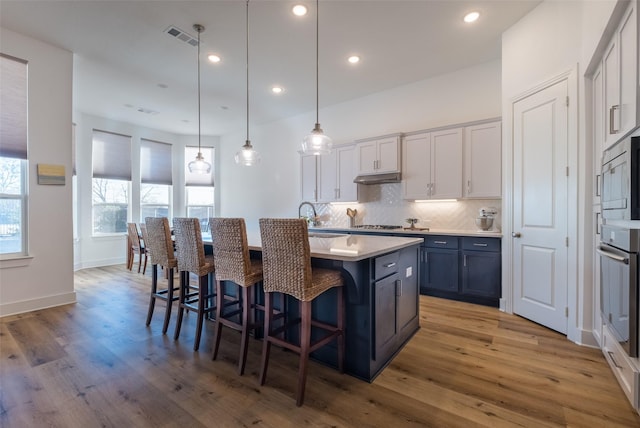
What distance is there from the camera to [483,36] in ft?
11.2

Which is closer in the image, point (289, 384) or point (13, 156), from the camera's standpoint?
point (289, 384)

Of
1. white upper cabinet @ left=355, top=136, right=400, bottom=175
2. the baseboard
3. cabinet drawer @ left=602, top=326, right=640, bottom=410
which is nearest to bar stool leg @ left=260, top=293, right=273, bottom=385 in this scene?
cabinet drawer @ left=602, top=326, right=640, bottom=410

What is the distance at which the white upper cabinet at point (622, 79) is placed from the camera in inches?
66.7

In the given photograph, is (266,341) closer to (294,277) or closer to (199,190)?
(294,277)

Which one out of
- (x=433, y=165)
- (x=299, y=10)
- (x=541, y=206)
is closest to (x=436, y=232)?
(x=433, y=165)

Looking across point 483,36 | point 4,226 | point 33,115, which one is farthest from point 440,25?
point 4,226

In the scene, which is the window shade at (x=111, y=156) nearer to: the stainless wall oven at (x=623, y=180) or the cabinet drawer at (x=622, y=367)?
the stainless wall oven at (x=623, y=180)

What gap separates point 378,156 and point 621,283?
10.9 feet

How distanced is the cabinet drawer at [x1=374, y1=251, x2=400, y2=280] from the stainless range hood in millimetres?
2378

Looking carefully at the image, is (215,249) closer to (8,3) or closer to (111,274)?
(8,3)

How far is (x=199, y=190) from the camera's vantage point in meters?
7.68

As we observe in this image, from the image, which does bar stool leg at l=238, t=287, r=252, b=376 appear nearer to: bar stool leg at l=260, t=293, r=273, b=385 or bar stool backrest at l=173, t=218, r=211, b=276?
bar stool leg at l=260, t=293, r=273, b=385

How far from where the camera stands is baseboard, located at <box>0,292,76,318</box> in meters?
3.27

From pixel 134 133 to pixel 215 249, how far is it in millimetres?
5856
